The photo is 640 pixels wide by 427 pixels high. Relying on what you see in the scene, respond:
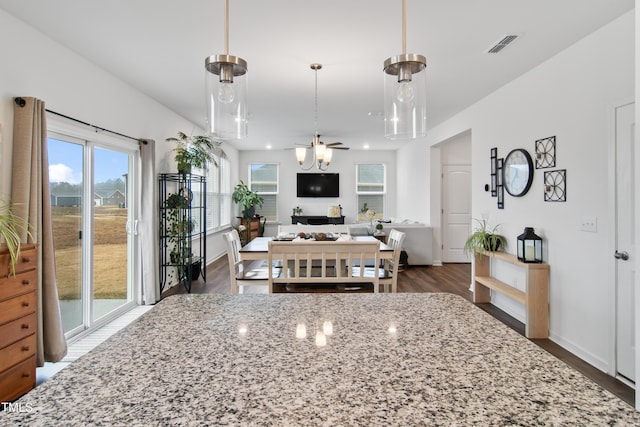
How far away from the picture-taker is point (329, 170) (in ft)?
29.3

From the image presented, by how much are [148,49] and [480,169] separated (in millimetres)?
3899

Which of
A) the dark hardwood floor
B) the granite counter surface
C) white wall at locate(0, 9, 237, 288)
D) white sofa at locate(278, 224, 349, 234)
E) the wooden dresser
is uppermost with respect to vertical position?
white wall at locate(0, 9, 237, 288)

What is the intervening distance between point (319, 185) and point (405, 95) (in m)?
7.54

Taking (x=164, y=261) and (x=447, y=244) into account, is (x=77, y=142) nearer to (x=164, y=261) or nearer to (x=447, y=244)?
(x=164, y=261)

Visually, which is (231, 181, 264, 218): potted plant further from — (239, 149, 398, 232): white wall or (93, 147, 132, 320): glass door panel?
(93, 147, 132, 320): glass door panel

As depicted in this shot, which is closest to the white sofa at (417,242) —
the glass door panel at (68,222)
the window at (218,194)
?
the window at (218,194)

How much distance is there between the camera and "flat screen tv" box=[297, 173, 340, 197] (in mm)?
8844

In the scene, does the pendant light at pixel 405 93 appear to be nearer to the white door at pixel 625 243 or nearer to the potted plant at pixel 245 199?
the white door at pixel 625 243

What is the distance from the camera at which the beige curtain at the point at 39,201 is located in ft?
7.84

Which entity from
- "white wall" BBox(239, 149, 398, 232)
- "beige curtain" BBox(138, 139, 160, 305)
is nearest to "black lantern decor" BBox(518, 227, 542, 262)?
"beige curtain" BBox(138, 139, 160, 305)

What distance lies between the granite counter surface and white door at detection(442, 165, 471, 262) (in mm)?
5918

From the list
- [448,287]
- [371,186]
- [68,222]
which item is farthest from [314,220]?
[68,222]

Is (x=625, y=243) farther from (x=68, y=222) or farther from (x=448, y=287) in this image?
(x=68, y=222)

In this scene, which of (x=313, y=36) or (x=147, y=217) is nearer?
(x=313, y=36)
